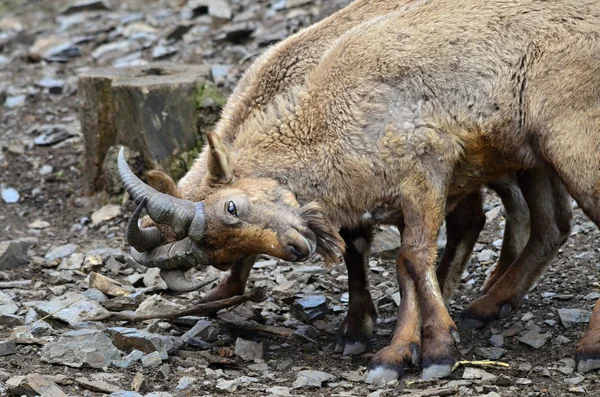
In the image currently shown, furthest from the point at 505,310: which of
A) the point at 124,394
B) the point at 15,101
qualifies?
the point at 15,101

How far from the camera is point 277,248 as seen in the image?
767 centimetres

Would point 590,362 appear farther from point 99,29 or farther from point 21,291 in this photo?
point 99,29

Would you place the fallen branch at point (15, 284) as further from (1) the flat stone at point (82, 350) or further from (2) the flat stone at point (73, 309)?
(1) the flat stone at point (82, 350)

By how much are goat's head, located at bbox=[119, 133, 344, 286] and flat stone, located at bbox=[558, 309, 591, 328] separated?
80.7 inches

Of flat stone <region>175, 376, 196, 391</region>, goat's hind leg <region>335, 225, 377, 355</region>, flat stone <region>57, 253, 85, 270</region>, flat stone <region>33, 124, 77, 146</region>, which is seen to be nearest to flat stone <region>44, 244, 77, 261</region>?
flat stone <region>57, 253, 85, 270</region>

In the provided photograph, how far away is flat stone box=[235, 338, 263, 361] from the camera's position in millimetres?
8016

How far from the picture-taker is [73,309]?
862 centimetres

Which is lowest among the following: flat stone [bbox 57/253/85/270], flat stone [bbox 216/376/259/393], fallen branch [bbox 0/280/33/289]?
fallen branch [bbox 0/280/33/289]

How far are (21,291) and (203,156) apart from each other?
7.77 feet

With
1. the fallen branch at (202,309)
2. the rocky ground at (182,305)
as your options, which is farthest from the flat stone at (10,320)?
the fallen branch at (202,309)

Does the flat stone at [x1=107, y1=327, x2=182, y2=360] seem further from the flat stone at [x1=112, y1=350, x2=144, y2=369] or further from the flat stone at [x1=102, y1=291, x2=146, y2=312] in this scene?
the flat stone at [x1=102, y1=291, x2=146, y2=312]

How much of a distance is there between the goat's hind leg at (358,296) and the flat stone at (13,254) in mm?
3475

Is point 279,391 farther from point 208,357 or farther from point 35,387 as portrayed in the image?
point 35,387

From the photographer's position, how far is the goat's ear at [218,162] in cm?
766
